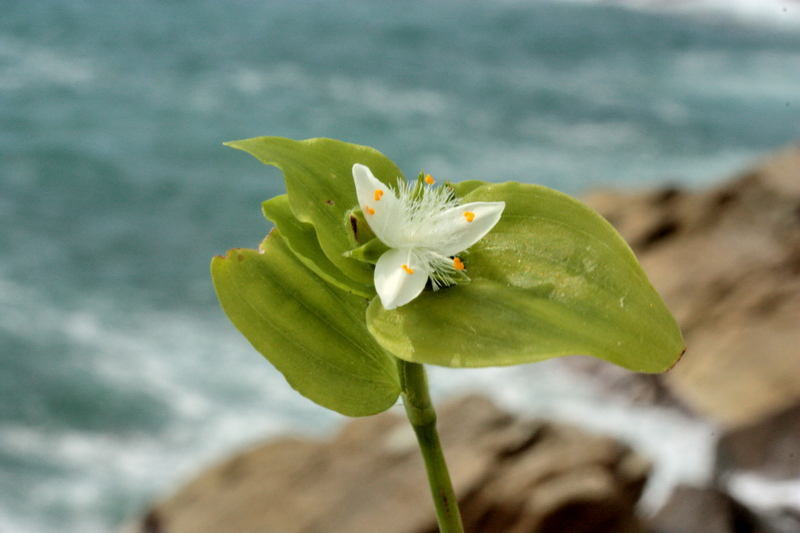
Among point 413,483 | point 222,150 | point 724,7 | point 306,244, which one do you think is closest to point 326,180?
point 306,244

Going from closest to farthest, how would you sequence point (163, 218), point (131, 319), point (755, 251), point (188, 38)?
point (755, 251) < point (131, 319) < point (163, 218) < point (188, 38)

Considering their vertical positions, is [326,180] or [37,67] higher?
[37,67]

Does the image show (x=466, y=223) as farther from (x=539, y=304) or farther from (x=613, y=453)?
(x=613, y=453)

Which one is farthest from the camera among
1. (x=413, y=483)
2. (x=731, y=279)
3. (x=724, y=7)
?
(x=724, y=7)

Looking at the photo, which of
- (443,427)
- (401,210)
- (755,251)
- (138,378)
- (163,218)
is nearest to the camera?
(401,210)

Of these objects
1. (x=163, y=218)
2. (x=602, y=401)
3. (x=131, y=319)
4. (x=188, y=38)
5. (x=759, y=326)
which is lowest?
(x=759, y=326)

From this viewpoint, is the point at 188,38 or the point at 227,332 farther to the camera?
the point at 188,38

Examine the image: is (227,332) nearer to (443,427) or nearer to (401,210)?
(443,427)

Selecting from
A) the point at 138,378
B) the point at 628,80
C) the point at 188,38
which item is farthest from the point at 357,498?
the point at 628,80
